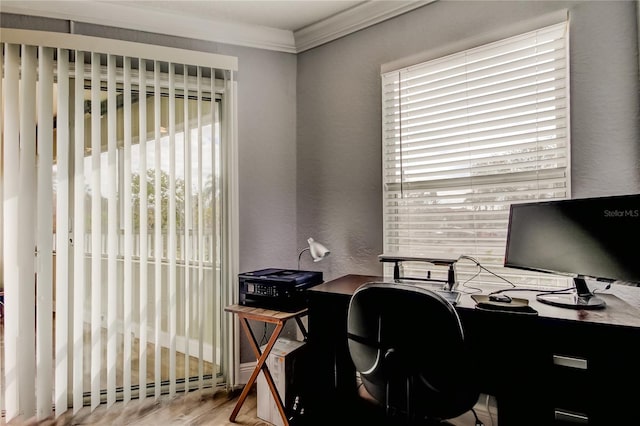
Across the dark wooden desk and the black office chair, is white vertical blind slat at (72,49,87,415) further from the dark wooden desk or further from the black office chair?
the dark wooden desk

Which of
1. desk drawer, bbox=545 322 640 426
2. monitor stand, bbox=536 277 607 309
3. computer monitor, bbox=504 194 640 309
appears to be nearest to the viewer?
desk drawer, bbox=545 322 640 426

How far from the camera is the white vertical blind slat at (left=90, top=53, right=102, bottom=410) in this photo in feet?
7.29

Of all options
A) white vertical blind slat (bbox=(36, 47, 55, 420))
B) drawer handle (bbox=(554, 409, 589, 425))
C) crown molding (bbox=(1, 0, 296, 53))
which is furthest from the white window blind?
white vertical blind slat (bbox=(36, 47, 55, 420))

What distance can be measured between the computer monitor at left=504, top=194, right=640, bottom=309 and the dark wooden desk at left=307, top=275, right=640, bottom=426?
144 mm

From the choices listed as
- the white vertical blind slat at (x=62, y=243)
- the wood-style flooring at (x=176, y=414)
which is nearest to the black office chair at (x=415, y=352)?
the wood-style flooring at (x=176, y=414)

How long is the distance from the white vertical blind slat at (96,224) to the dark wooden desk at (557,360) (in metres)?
2.14

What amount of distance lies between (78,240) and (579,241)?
270 centimetres

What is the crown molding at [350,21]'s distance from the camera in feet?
7.63

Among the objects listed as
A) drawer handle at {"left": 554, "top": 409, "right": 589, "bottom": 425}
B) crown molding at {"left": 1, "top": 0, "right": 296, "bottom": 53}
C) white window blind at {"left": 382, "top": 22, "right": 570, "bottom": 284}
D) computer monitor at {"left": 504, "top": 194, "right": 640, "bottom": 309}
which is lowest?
drawer handle at {"left": 554, "top": 409, "right": 589, "bottom": 425}

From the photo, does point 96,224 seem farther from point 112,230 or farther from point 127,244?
point 127,244

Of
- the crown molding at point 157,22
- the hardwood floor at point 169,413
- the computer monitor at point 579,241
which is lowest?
the hardwood floor at point 169,413

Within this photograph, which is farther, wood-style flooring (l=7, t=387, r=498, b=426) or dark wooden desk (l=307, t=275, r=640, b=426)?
wood-style flooring (l=7, t=387, r=498, b=426)

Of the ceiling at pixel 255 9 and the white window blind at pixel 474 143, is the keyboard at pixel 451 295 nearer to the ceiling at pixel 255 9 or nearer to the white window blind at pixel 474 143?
the white window blind at pixel 474 143

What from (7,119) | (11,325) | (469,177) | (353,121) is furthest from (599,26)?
(11,325)
